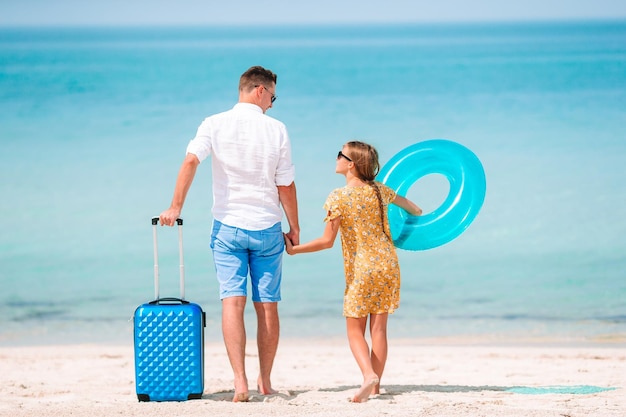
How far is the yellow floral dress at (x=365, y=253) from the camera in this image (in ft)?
12.1

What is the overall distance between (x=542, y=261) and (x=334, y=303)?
270 cm

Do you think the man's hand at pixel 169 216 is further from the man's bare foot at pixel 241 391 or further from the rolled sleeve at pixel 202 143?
the man's bare foot at pixel 241 391

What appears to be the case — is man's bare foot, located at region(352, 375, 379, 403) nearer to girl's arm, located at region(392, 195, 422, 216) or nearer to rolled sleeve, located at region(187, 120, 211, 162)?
girl's arm, located at region(392, 195, 422, 216)

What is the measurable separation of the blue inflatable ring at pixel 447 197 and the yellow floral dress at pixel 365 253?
236 millimetres

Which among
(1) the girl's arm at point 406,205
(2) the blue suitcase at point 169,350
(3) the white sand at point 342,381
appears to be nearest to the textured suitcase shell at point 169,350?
(2) the blue suitcase at point 169,350

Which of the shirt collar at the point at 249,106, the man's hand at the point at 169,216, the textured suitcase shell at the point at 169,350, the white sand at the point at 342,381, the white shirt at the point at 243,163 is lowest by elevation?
the white sand at the point at 342,381

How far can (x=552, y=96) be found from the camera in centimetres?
1995

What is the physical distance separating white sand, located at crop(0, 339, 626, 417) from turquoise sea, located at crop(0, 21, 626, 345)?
0.76m

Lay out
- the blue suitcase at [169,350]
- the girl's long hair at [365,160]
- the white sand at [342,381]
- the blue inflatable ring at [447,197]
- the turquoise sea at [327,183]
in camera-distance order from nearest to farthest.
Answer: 1. the white sand at [342,381]
2. the blue suitcase at [169,350]
3. the girl's long hair at [365,160]
4. the blue inflatable ring at [447,197]
5. the turquoise sea at [327,183]

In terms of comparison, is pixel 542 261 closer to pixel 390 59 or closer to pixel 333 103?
pixel 333 103

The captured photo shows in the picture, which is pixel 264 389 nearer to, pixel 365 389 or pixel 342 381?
pixel 365 389

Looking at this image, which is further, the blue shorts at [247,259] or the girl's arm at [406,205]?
the girl's arm at [406,205]

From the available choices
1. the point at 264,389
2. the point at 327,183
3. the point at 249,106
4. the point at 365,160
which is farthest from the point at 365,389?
the point at 327,183

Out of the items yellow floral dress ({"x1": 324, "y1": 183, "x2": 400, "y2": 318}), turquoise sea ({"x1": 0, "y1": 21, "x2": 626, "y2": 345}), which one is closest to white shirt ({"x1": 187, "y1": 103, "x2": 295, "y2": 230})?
yellow floral dress ({"x1": 324, "y1": 183, "x2": 400, "y2": 318})
